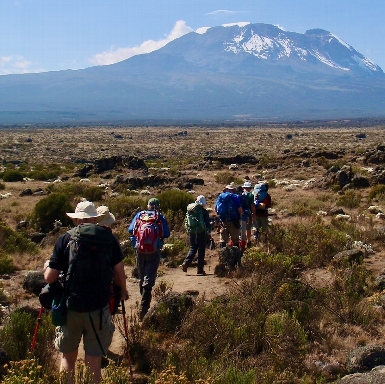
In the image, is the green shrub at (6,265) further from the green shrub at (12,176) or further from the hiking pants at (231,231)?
the green shrub at (12,176)

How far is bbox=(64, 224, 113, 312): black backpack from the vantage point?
4188 millimetres

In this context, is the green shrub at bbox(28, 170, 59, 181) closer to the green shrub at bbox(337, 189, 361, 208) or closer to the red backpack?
the green shrub at bbox(337, 189, 361, 208)

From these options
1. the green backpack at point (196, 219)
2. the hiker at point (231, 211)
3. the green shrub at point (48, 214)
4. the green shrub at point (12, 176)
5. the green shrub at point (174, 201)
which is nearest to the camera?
the green backpack at point (196, 219)

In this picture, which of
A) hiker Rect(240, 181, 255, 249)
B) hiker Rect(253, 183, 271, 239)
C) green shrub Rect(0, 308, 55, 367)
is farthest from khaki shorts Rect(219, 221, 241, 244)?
green shrub Rect(0, 308, 55, 367)

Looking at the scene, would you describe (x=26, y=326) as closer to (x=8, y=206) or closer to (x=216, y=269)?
(x=216, y=269)

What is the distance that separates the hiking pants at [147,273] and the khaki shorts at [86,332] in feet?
7.71

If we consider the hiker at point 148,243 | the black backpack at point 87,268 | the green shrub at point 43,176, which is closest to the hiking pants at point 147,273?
the hiker at point 148,243

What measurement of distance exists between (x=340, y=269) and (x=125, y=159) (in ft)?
76.2

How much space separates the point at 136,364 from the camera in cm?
532

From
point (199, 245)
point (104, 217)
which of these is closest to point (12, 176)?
point (199, 245)

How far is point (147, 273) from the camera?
22.6 ft

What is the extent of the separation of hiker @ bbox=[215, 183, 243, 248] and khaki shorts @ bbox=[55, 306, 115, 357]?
18.2 ft

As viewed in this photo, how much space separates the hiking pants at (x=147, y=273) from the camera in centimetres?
683

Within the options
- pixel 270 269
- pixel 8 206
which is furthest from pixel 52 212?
pixel 270 269
